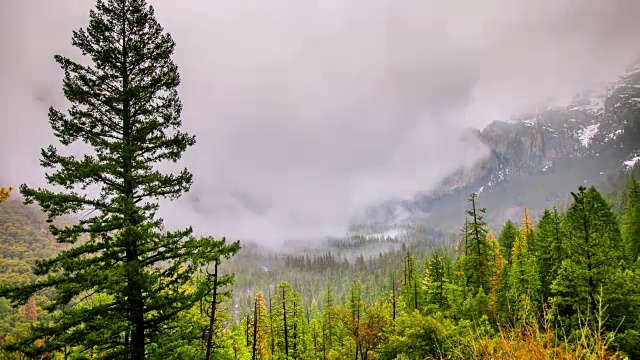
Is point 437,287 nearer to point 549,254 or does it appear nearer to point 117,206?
point 549,254

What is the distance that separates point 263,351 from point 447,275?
24.2 m

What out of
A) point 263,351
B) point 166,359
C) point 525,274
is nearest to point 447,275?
point 525,274

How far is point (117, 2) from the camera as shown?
1128 cm

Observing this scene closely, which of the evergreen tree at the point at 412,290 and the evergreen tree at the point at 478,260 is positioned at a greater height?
the evergreen tree at the point at 478,260

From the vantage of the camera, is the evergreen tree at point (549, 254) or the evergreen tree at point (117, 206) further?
the evergreen tree at point (549, 254)

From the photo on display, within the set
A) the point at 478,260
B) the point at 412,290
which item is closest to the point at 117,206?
the point at 478,260

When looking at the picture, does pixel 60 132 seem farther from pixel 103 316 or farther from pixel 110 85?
pixel 103 316

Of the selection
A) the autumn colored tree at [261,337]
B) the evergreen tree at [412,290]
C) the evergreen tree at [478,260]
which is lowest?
the autumn colored tree at [261,337]

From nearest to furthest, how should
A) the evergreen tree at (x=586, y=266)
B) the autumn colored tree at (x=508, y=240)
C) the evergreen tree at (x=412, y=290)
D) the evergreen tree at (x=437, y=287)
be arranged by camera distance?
the evergreen tree at (x=586, y=266)
the evergreen tree at (x=437, y=287)
the evergreen tree at (x=412, y=290)
the autumn colored tree at (x=508, y=240)

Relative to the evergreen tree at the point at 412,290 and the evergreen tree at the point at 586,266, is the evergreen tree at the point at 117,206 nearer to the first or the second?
the evergreen tree at the point at 586,266

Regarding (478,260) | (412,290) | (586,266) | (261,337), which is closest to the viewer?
(586,266)

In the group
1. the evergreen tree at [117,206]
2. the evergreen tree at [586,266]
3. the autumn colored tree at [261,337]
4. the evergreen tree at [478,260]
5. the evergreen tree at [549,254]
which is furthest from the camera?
the autumn colored tree at [261,337]

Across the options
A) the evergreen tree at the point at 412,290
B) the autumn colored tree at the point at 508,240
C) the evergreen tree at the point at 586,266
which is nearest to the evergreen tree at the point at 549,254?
the evergreen tree at the point at 586,266

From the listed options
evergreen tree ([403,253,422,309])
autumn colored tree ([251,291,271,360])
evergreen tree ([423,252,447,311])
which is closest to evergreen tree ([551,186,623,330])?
evergreen tree ([423,252,447,311])
